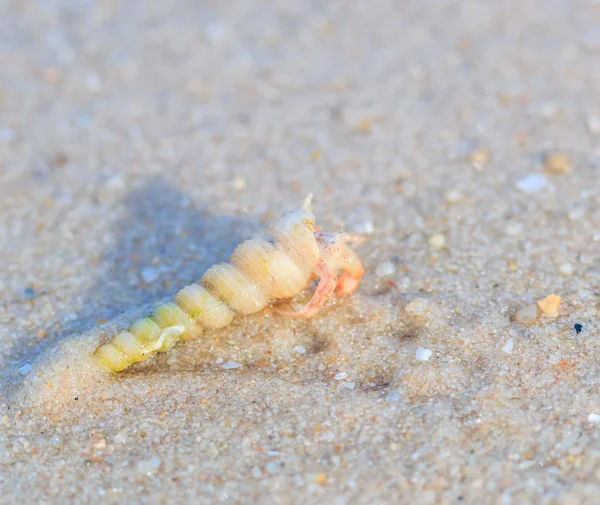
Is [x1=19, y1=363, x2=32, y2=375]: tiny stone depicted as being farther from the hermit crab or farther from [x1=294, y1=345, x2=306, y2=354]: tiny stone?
[x1=294, y1=345, x2=306, y2=354]: tiny stone

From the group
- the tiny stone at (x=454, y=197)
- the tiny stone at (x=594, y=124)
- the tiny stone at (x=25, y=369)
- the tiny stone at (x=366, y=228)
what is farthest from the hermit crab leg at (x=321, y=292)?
the tiny stone at (x=594, y=124)

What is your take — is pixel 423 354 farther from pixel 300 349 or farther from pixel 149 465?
pixel 149 465

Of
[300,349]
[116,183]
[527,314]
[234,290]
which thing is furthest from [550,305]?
[116,183]

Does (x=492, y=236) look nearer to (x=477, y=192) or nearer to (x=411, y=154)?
(x=477, y=192)

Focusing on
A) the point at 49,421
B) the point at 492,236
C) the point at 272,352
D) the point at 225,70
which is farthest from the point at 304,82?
the point at 49,421

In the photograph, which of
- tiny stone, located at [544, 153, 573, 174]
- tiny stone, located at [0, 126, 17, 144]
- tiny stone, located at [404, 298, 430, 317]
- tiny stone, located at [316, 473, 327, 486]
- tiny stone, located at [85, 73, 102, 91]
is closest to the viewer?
tiny stone, located at [316, 473, 327, 486]

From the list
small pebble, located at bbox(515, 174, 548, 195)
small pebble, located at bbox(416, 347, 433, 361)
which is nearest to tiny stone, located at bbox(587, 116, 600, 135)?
small pebble, located at bbox(515, 174, 548, 195)
